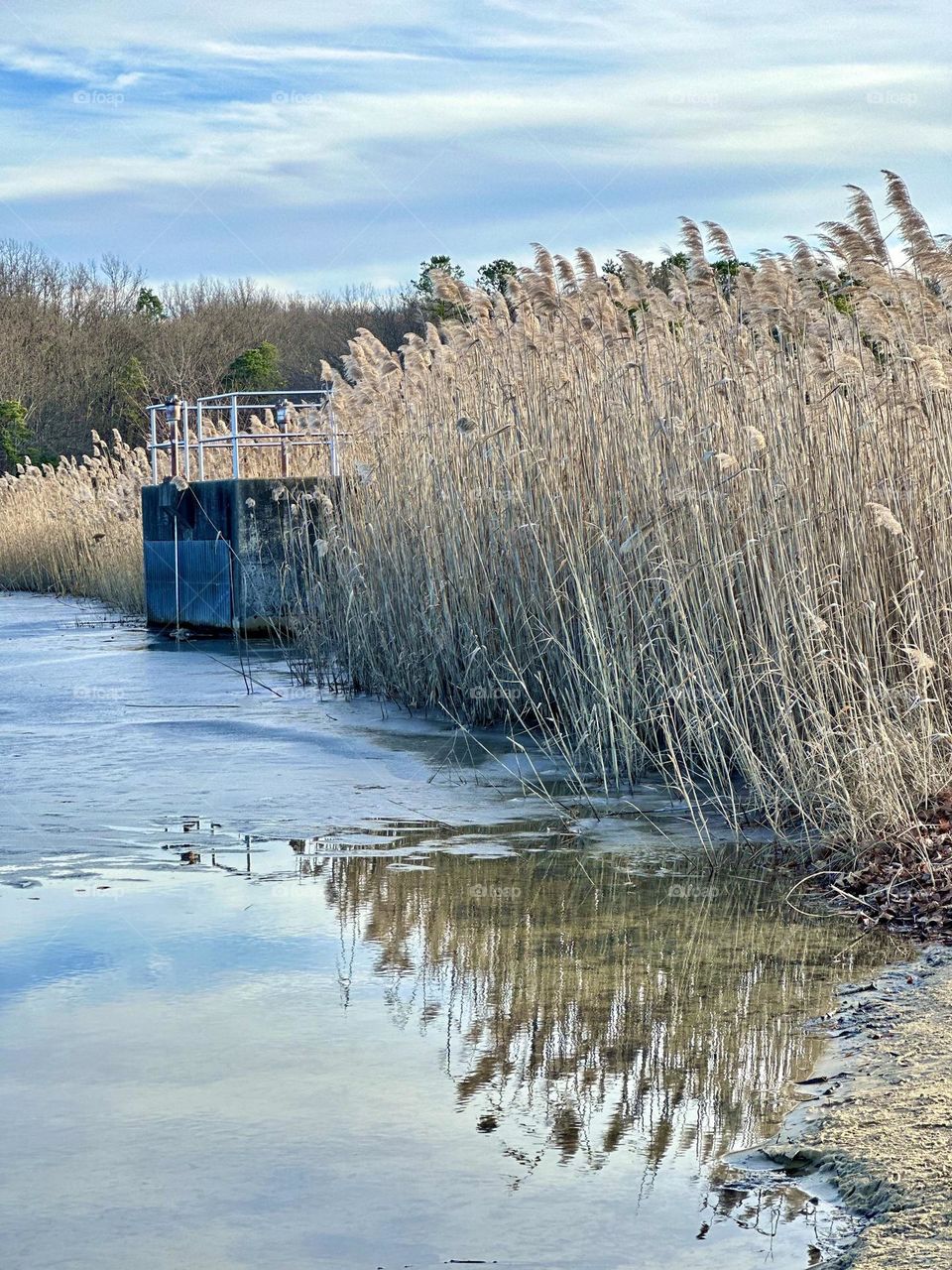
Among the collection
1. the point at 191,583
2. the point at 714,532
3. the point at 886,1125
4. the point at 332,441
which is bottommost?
the point at 886,1125

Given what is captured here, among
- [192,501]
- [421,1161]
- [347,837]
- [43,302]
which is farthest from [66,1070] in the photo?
[43,302]

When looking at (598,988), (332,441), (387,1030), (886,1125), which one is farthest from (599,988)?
(332,441)

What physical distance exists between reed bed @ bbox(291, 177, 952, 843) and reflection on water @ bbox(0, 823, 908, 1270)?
0.72 meters

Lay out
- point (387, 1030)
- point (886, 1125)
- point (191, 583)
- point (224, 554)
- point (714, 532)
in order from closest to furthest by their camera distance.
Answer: point (886, 1125) < point (387, 1030) < point (714, 532) < point (224, 554) < point (191, 583)

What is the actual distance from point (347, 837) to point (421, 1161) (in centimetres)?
249

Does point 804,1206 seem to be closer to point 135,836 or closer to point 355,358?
point 135,836

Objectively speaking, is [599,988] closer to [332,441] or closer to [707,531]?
[707,531]

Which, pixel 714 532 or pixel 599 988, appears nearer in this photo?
pixel 599 988

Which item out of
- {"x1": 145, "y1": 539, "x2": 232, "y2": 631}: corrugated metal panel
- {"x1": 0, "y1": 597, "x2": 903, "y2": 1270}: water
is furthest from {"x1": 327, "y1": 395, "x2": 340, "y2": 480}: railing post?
{"x1": 0, "y1": 597, "x2": 903, "y2": 1270}: water

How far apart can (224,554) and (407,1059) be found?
31.4 feet

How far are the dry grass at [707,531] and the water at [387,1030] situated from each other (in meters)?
0.43

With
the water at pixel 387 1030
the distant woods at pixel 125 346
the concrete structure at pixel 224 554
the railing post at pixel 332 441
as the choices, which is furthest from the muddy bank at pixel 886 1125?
the distant woods at pixel 125 346

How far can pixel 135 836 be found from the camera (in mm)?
5000

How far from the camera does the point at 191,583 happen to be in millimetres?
12875
